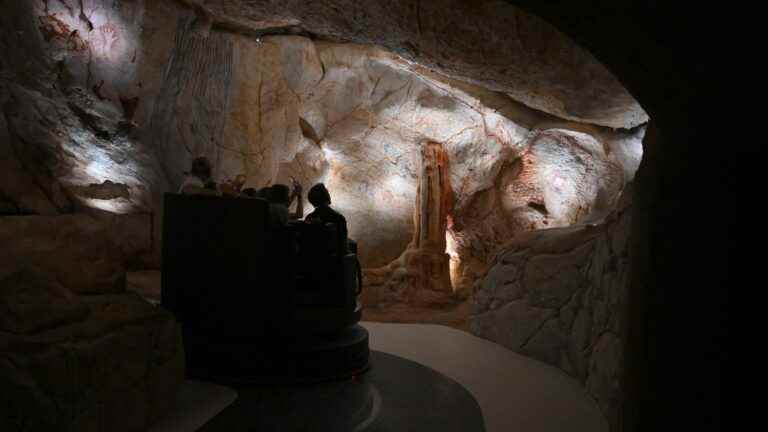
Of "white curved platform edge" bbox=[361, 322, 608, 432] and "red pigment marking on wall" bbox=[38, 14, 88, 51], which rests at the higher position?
"red pigment marking on wall" bbox=[38, 14, 88, 51]

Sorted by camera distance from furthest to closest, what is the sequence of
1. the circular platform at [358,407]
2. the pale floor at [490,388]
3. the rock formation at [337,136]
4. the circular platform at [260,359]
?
the rock formation at [337,136] < the circular platform at [260,359] < the pale floor at [490,388] < the circular platform at [358,407]

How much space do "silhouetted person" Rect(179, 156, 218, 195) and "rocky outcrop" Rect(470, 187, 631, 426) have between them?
11.1ft

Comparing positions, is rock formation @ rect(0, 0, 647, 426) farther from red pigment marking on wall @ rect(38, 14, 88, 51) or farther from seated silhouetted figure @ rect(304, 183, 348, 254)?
seated silhouetted figure @ rect(304, 183, 348, 254)

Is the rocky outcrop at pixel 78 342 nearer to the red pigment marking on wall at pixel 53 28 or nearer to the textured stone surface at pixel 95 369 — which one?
the textured stone surface at pixel 95 369

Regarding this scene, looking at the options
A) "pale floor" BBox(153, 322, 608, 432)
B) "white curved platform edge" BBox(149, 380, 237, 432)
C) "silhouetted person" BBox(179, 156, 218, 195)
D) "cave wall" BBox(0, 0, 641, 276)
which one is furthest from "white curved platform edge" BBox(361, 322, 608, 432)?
"cave wall" BBox(0, 0, 641, 276)

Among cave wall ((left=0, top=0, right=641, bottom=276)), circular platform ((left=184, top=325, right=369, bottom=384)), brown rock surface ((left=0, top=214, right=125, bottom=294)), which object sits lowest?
circular platform ((left=184, top=325, right=369, bottom=384))

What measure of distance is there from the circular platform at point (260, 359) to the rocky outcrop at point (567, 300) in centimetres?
210

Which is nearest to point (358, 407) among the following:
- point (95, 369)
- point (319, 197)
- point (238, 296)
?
point (238, 296)

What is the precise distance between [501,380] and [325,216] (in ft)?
6.81

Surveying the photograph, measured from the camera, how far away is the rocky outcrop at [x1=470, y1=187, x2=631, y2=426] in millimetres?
4041

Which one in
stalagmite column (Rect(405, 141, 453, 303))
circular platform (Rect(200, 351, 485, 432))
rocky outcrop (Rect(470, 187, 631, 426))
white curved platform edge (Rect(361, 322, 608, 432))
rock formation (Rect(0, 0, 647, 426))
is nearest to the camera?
circular platform (Rect(200, 351, 485, 432))

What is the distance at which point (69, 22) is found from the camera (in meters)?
7.21

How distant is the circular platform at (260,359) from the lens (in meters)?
3.85

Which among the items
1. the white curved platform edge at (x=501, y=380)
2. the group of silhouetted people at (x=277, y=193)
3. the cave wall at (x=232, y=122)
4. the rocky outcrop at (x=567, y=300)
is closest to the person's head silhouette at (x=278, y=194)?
the group of silhouetted people at (x=277, y=193)
